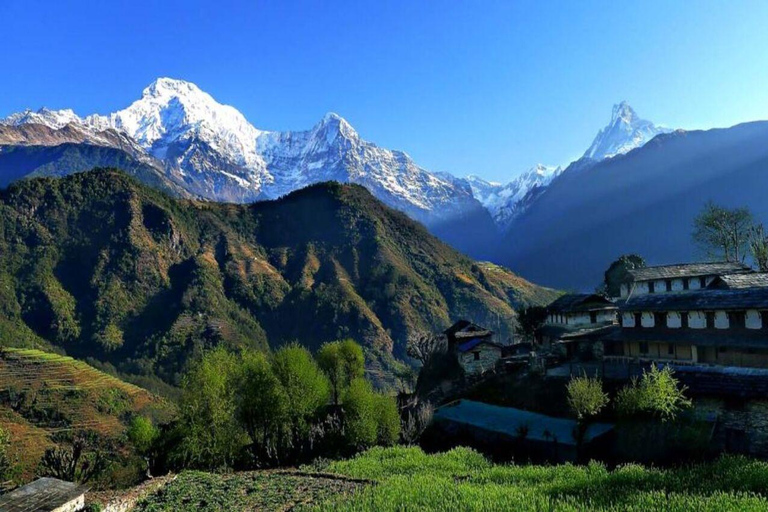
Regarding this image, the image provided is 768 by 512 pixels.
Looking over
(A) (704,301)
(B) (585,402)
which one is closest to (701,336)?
(A) (704,301)

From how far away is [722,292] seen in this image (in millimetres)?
37438

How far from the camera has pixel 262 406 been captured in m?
45.1

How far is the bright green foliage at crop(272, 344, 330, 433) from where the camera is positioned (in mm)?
46094

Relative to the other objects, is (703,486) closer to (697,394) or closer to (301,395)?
(697,394)

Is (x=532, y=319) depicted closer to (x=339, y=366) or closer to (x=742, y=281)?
(x=339, y=366)

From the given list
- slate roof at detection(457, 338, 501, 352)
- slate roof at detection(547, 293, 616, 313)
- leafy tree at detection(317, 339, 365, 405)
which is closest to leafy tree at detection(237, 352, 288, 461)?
leafy tree at detection(317, 339, 365, 405)

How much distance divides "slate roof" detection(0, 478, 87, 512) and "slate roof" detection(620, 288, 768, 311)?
4169 centimetres

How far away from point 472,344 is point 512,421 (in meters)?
28.1

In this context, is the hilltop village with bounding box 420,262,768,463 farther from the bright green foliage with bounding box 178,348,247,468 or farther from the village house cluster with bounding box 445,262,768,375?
the bright green foliage with bounding box 178,348,247,468

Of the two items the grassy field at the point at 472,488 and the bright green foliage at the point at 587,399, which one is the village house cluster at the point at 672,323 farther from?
the grassy field at the point at 472,488

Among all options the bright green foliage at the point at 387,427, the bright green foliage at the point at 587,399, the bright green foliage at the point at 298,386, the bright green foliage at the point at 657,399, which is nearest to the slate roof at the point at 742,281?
the bright green foliage at the point at 657,399

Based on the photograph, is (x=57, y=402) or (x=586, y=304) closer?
(x=586, y=304)

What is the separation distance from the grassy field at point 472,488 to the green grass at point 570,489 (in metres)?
0.04

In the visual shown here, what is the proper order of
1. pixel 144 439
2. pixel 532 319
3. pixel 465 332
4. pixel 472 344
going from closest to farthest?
pixel 144 439 → pixel 472 344 → pixel 532 319 → pixel 465 332
